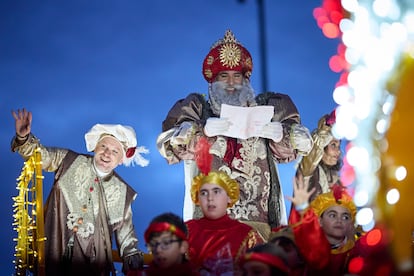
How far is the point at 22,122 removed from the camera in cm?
700

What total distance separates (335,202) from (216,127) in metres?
1.47

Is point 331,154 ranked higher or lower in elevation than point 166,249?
higher

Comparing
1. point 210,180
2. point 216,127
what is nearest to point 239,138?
point 216,127

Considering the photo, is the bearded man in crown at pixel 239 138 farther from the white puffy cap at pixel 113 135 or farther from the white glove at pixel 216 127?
the white puffy cap at pixel 113 135

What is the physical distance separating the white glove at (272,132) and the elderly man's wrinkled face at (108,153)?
1409mm

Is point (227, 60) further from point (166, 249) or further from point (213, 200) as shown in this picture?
Result: point (166, 249)

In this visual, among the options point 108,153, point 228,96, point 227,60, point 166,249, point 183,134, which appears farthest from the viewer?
point 227,60

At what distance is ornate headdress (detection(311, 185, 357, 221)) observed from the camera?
253 inches

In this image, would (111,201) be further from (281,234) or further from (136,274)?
(281,234)

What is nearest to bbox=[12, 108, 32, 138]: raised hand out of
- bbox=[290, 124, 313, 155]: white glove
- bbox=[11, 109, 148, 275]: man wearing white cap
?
bbox=[11, 109, 148, 275]: man wearing white cap

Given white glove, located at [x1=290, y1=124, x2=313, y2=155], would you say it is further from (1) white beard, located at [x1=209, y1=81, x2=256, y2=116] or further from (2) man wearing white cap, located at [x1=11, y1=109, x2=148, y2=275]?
(2) man wearing white cap, located at [x1=11, y1=109, x2=148, y2=275]

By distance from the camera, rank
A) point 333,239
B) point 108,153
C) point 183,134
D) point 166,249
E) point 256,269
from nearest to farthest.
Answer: point 256,269, point 166,249, point 333,239, point 183,134, point 108,153

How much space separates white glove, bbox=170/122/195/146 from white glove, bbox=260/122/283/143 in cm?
69

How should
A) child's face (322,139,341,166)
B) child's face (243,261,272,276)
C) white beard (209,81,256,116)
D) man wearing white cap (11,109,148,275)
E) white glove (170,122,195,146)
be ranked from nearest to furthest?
1. child's face (243,261,272,276)
2. man wearing white cap (11,109,148,275)
3. white glove (170,122,195,146)
4. white beard (209,81,256,116)
5. child's face (322,139,341,166)
